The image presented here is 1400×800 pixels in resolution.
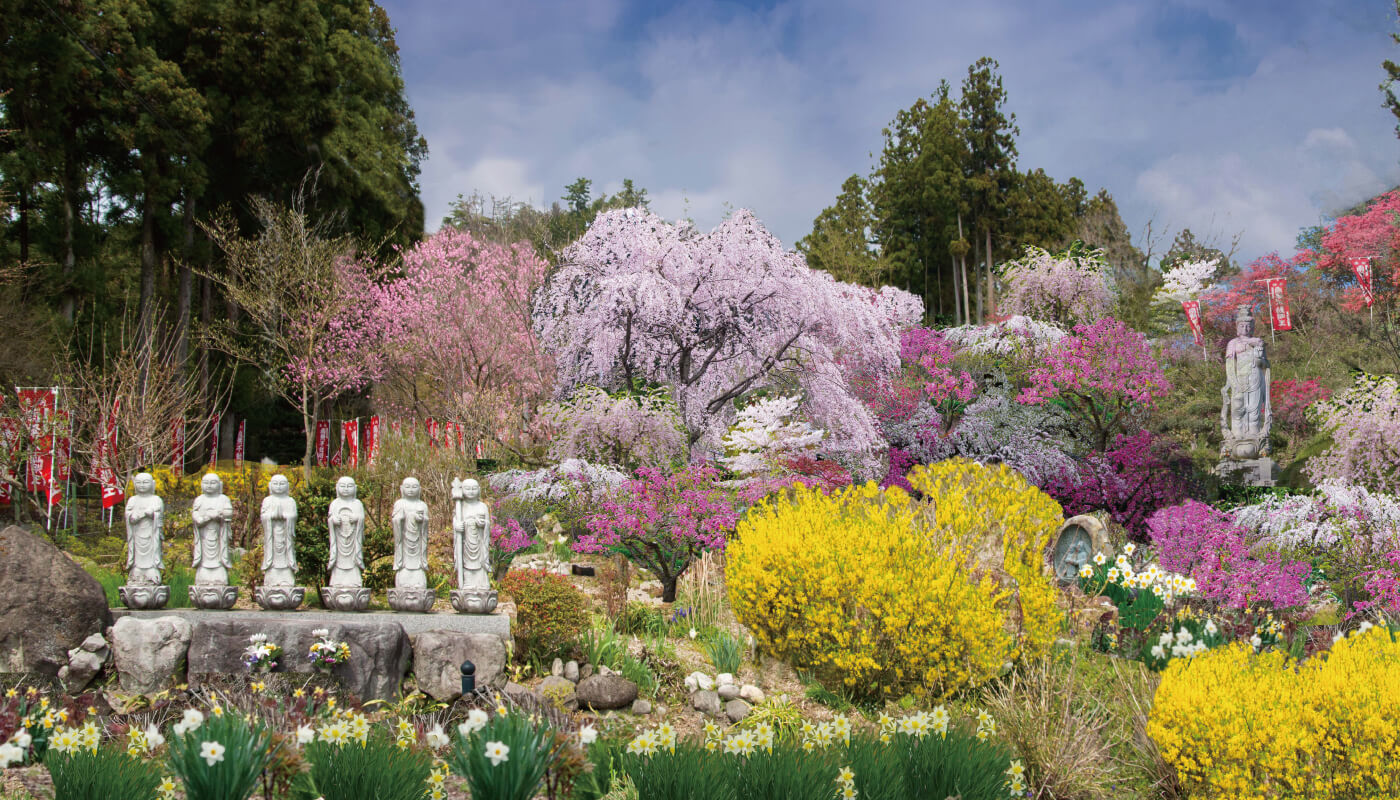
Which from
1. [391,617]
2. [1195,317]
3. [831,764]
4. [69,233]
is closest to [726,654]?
[391,617]

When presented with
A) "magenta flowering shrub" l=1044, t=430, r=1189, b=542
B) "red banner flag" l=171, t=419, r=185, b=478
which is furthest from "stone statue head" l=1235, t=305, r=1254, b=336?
"red banner flag" l=171, t=419, r=185, b=478

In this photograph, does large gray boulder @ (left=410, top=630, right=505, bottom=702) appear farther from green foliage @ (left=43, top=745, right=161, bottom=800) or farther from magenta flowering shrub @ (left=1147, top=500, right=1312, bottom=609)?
magenta flowering shrub @ (left=1147, top=500, right=1312, bottom=609)

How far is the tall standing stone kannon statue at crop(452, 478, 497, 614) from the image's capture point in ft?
22.9

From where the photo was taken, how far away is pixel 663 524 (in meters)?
9.20

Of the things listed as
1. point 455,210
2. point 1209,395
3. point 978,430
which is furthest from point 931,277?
point 978,430

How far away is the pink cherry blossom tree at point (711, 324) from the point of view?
12.2m

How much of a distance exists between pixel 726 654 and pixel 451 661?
6.47 feet

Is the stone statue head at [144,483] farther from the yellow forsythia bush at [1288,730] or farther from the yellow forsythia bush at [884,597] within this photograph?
the yellow forsythia bush at [1288,730]

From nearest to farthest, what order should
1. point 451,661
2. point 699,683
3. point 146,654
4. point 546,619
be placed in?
point 146,654
point 451,661
point 699,683
point 546,619

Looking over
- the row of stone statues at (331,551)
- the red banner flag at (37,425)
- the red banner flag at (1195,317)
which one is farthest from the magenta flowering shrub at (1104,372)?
the red banner flag at (37,425)

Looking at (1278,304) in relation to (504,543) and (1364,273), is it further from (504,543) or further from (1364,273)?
(504,543)

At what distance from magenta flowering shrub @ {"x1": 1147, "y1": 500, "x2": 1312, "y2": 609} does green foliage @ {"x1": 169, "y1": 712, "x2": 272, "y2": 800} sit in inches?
265

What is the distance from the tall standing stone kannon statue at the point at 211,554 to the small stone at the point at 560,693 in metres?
2.61

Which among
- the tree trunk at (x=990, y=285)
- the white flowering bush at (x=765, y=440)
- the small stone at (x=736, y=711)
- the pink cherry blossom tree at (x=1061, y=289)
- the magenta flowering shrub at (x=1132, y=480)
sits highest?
the tree trunk at (x=990, y=285)
